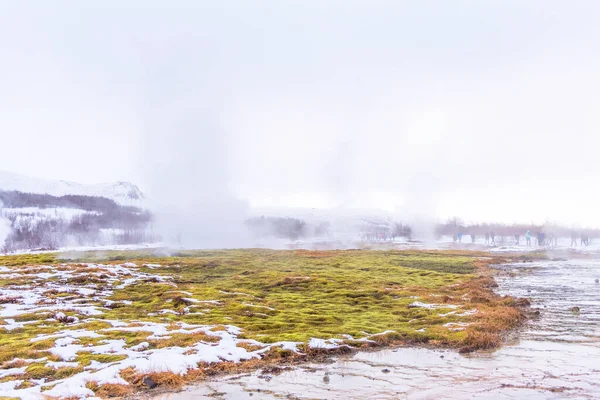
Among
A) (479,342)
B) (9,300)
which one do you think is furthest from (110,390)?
(9,300)

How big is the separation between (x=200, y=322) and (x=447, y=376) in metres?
10.8

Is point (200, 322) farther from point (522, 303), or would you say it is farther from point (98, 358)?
point (522, 303)

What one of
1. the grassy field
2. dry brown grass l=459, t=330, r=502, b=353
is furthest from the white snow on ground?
dry brown grass l=459, t=330, r=502, b=353

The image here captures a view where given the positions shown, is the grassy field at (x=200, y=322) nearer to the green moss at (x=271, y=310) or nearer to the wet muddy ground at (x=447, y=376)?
the green moss at (x=271, y=310)

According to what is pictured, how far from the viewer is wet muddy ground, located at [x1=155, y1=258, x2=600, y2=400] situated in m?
11.0

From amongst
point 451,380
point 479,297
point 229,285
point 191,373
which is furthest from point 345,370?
point 229,285

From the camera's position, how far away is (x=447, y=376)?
12.4m

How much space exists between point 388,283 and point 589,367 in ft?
69.0

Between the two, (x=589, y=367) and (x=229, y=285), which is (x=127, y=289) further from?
(x=589, y=367)

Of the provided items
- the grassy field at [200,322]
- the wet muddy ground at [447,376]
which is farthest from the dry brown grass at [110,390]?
the wet muddy ground at [447,376]

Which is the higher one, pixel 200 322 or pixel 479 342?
pixel 479 342

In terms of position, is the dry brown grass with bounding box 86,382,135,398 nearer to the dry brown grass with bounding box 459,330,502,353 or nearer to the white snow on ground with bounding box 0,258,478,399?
the white snow on ground with bounding box 0,258,478,399

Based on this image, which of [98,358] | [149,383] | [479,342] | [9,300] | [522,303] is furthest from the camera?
[9,300]

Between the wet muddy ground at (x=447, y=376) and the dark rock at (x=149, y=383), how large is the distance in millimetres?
689
